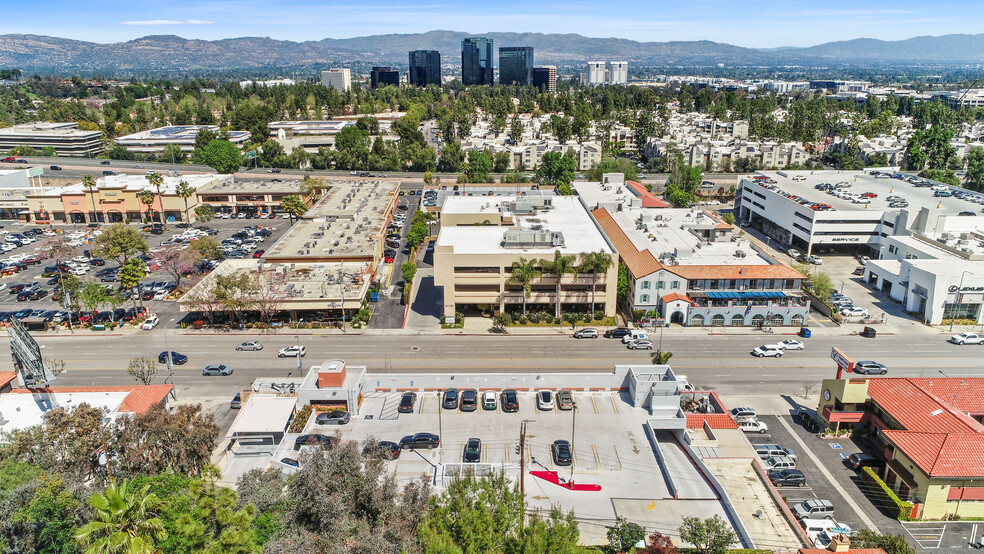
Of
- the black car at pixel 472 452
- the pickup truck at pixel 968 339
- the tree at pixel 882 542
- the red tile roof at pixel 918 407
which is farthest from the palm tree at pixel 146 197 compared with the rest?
the pickup truck at pixel 968 339

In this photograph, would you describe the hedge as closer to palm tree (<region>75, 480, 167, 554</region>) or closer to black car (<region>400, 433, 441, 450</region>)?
black car (<region>400, 433, 441, 450</region>)

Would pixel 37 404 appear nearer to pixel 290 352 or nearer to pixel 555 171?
pixel 290 352

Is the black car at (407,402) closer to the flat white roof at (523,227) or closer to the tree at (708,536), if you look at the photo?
the tree at (708,536)

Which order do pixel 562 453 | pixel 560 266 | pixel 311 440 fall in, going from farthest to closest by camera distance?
pixel 560 266
pixel 311 440
pixel 562 453

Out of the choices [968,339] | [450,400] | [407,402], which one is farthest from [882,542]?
[968,339]

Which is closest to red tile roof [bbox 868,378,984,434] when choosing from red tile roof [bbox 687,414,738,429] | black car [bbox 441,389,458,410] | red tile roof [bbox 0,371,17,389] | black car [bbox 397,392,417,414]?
red tile roof [bbox 687,414,738,429]

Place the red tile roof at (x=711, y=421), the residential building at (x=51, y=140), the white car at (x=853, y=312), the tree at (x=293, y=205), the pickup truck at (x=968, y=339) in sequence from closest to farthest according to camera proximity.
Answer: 1. the red tile roof at (x=711, y=421)
2. the pickup truck at (x=968, y=339)
3. the white car at (x=853, y=312)
4. the tree at (x=293, y=205)
5. the residential building at (x=51, y=140)
